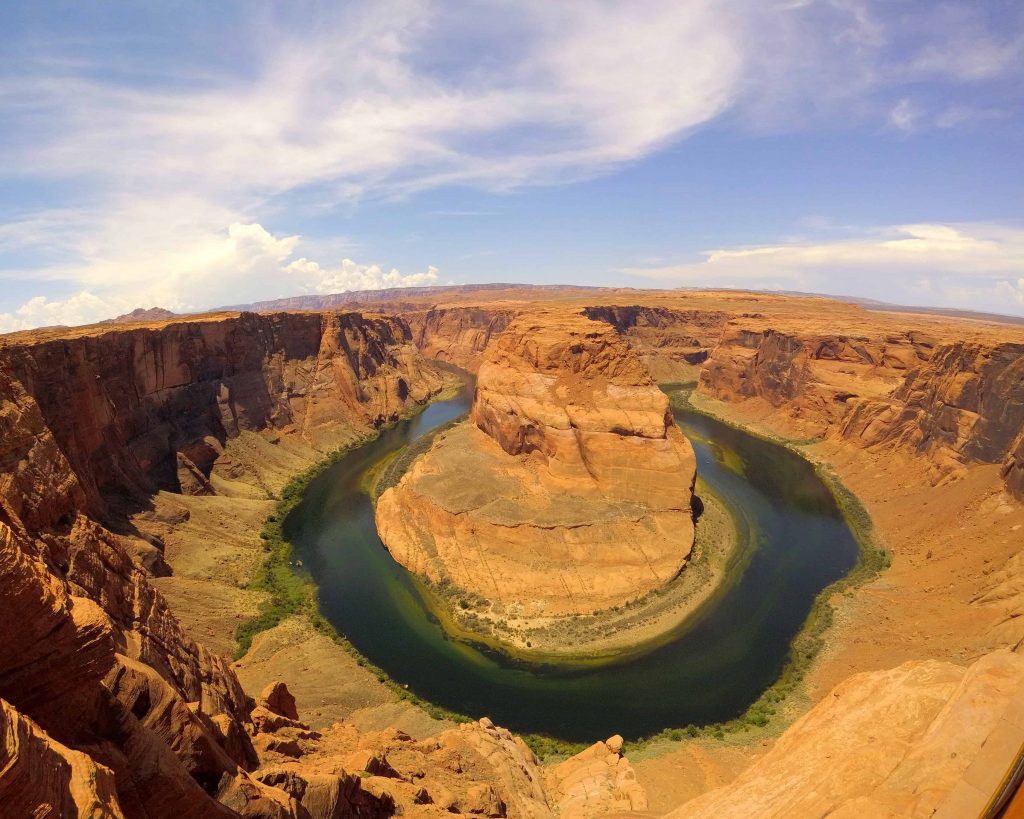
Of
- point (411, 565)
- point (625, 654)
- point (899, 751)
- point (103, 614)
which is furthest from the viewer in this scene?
point (411, 565)

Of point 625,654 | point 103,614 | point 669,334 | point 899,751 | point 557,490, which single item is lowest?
point 625,654

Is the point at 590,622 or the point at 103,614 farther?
the point at 590,622

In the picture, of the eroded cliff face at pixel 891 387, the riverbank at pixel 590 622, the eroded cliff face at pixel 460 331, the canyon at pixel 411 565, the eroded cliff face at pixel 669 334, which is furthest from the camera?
the eroded cliff face at pixel 460 331

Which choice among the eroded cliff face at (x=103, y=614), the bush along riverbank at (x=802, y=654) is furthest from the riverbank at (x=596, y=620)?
the eroded cliff face at (x=103, y=614)

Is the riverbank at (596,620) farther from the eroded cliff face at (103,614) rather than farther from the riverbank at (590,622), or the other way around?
the eroded cliff face at (103,614)

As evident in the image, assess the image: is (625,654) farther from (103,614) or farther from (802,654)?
(103,614)

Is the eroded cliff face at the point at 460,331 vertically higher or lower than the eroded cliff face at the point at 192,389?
higher

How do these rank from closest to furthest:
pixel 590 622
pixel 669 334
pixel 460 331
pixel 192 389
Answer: pixel 590 622 → pixel 192 389 → pixel 669 334 → pixel 460 331

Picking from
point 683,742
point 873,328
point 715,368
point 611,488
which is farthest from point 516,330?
point 873,328

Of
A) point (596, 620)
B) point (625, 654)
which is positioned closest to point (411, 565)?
point (596, 620)
